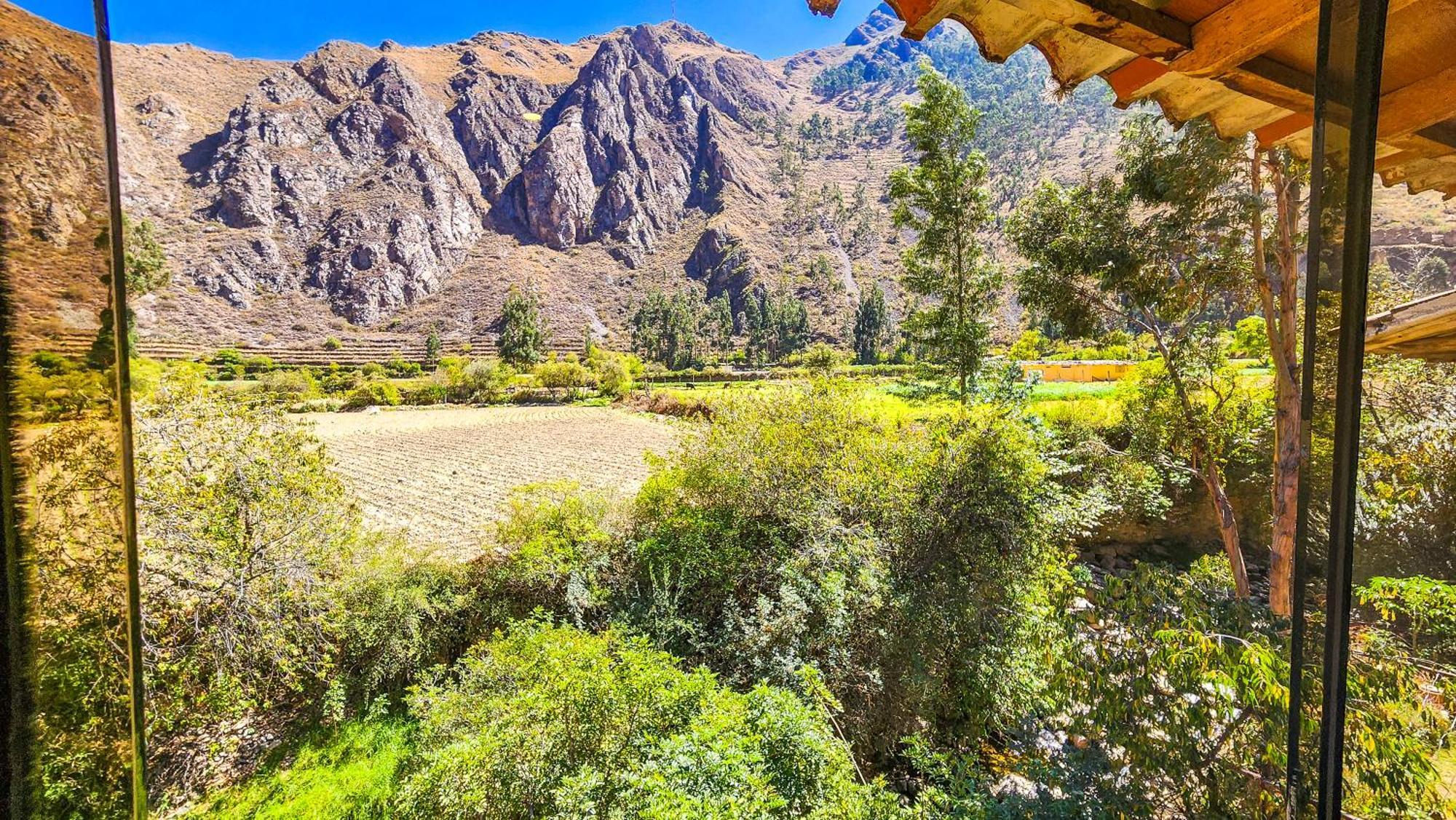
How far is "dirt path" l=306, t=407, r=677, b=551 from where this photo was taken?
11047mm

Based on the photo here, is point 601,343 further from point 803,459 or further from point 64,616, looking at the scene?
point 64,616

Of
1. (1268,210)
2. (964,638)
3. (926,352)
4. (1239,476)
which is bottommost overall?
(964,638)

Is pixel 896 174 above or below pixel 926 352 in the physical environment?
above

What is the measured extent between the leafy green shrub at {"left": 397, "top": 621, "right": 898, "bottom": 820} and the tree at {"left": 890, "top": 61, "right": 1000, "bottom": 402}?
759cm

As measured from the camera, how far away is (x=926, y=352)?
10992mm

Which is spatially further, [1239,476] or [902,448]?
[1239,476]

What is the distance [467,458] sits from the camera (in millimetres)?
18000

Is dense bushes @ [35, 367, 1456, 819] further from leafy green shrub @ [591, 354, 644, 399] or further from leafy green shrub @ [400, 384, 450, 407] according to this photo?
leafy green shrub @ [400, 384, 450, 407]

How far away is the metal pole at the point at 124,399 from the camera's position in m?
→ 0.73

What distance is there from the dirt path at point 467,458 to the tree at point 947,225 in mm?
6189

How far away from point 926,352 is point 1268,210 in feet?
18.4

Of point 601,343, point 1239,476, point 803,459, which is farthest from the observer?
point 601,343

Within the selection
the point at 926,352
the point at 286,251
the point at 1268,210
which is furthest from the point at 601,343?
the point at 1268,210

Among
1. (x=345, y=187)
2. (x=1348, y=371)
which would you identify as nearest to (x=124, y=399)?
(x=1348, y=371)
